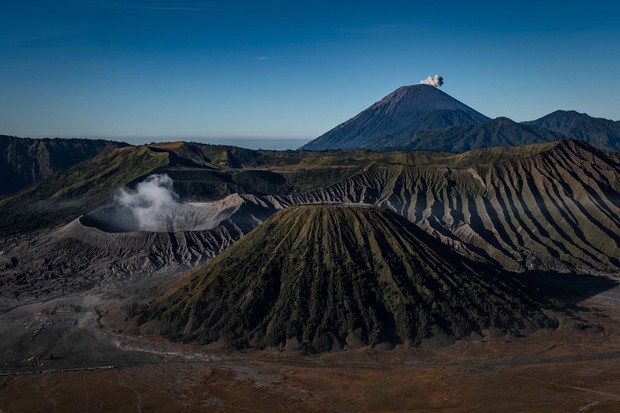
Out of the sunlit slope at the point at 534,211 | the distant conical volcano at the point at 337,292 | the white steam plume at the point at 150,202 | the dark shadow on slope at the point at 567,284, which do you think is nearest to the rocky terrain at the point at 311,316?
the distant conical volcano at the point at 337,292

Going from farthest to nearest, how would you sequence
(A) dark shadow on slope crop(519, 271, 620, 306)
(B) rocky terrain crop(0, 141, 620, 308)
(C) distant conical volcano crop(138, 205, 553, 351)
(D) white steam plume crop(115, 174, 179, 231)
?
(D) white steam plume crop(115, 174, 179, 231) → (B) rocky terrain crop(0, 141, 620, 308) → (A) dark shadow on slope crop(519, 271, 620, 306) → (C) distant conical volcano crop(138, 205, 553, 351)

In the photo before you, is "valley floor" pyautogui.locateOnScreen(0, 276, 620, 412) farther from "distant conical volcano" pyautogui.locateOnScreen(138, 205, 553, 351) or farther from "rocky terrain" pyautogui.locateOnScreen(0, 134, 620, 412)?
"distant conical volcano" pyautogui.locateOnScreen(138, 205, 553, 351)

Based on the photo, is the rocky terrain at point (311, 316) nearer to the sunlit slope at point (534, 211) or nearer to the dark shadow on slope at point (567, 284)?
the dark shadow on slope at point (567, 284)

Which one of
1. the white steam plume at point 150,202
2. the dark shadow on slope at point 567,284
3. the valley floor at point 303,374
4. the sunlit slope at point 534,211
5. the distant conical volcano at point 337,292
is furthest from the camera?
the white steam plume at point 150,202

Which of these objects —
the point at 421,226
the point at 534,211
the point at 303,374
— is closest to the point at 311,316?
the point at 303,374

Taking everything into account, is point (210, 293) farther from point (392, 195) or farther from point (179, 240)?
point (392, 195)

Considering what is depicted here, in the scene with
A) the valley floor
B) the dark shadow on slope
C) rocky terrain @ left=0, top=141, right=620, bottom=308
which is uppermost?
rocky terrain @ left=0, top=141, right=620, bottom=308

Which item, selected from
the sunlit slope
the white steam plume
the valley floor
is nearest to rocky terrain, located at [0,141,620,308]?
the sunlit slope
